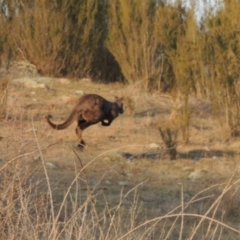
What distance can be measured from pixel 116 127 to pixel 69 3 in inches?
301

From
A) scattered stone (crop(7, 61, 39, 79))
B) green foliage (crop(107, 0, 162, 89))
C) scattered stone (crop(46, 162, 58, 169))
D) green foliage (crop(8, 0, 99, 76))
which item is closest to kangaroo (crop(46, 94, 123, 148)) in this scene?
scattered stone (crop(46, 162, 58, 169))

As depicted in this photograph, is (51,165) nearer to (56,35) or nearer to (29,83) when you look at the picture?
(29,83)

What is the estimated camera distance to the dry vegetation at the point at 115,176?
3.37m

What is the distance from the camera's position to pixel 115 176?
8375mm

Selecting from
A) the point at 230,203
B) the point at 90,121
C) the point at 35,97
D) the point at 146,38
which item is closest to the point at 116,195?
the point at 230,203

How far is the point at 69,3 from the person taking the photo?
759 inches

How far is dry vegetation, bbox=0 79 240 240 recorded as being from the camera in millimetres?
3368

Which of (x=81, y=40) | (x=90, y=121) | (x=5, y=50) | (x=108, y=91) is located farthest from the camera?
(x=81, y=40)

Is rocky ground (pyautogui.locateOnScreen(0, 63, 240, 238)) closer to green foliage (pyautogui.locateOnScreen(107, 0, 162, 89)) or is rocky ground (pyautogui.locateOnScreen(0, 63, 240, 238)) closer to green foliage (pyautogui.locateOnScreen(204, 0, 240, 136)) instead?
green foliage (pyautogui.locateOnScreen(204, 0, 240, 136))

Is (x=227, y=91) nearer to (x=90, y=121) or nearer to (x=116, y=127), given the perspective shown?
(x=116, y=127)

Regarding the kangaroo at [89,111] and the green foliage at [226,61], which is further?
the green foliage at [226,61]

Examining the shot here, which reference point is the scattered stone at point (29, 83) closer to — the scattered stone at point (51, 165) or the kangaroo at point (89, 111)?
the kangaroo at point (89, 111)

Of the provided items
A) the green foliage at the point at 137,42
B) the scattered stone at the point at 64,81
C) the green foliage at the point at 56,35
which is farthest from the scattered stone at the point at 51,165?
the green foliage at the point at 56,35

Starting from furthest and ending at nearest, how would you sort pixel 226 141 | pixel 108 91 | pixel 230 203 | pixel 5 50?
pixel 108 91, pixel 5 50, pixel 226 141, pixel 230 203
